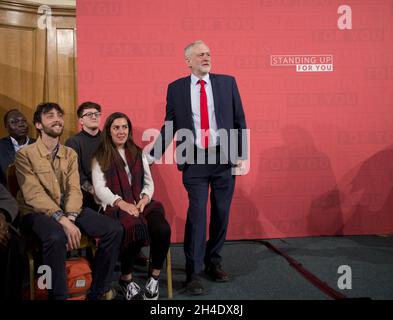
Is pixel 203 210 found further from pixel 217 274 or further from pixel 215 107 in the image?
pixel 215 107

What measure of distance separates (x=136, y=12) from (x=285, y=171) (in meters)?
2.07

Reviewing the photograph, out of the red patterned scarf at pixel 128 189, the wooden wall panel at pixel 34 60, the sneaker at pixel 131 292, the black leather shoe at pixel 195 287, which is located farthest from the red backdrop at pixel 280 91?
the sneaker at pixel 131 292

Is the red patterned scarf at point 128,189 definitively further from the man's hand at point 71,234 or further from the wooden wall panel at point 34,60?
the wooden wall panel at point 34,60

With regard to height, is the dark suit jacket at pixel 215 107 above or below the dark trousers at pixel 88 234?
above

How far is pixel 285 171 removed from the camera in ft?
13.9

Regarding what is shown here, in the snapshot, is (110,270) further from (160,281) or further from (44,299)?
(160,281)

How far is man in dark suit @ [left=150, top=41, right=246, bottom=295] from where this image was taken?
2926 mm

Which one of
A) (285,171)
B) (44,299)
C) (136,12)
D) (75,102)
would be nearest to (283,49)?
(285,171)

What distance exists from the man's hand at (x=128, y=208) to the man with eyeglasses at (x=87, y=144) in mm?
428

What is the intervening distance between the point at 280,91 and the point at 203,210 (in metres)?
1.77

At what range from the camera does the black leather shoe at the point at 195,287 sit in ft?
8.96

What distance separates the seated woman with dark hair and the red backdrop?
3.92 feet

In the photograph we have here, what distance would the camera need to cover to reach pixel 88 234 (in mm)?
2525

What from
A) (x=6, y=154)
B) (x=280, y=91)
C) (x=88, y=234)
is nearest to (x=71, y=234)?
(x=88, y=234)
